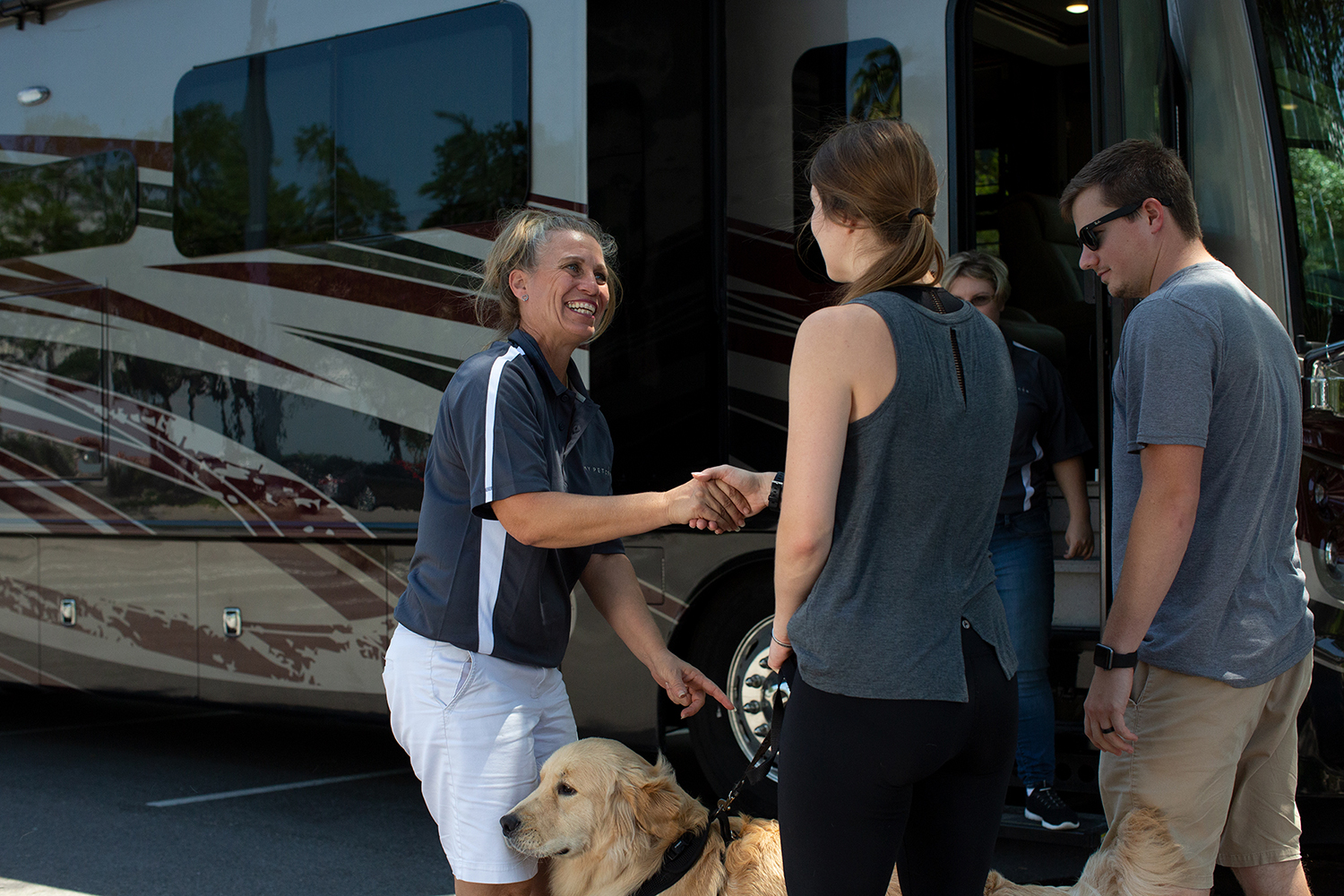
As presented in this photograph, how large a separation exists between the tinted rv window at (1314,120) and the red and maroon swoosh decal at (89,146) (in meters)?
4.87

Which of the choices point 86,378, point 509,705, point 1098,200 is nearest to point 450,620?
point 509,705

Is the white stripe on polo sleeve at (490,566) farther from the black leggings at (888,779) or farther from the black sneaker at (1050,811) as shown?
the black sneaker at (1050,811)

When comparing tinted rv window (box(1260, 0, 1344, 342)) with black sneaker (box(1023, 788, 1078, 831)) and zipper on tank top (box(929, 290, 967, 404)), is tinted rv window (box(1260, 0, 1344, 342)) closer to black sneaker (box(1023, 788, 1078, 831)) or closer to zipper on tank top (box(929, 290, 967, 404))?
black sneaker (box(1023, 788, 1078, 831))

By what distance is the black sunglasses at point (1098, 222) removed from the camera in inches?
95.5

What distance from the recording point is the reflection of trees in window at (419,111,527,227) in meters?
4.71

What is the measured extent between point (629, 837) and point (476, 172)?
3112mm

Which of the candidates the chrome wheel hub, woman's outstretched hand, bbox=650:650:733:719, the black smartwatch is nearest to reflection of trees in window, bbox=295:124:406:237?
the chrome wheel hub

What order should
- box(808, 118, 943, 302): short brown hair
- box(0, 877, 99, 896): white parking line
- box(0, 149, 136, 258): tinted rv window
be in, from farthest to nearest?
1. box(0, 149, 136, 258): tinted rv window
2. box(0, 877, 99, 896): white parking line
3. box(808, 118, 943, 302): short brown hair

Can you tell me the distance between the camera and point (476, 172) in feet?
15.8

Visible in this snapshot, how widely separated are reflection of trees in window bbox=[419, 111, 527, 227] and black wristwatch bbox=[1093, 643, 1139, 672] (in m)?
3.16

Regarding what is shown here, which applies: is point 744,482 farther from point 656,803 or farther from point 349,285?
point 349,285

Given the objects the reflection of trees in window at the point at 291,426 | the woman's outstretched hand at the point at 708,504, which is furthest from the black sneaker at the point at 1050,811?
the reflection of trees in window at the point at 291,426

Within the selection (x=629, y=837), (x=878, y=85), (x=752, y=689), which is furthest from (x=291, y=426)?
(x=629, y=837)

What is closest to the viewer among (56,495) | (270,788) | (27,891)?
(27,891)
